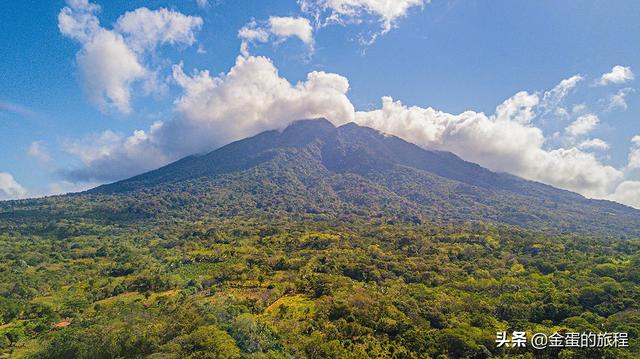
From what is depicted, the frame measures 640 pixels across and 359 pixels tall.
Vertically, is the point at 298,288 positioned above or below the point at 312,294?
above

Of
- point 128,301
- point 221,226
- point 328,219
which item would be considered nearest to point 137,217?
point 221,226

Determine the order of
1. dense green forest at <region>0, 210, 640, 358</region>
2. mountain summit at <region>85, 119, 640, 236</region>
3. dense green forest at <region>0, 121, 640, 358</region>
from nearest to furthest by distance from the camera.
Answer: dense green forest at <region>0, 210, 640, 358</region>, dense green forest at <region>0, 121, 640, 358</region>, mountain summit at <region>85, 119, 640, 236</region>

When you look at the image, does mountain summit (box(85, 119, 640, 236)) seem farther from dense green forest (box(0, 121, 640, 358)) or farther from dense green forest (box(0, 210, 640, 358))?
dense green forest (box(0, 210, 640, 358))

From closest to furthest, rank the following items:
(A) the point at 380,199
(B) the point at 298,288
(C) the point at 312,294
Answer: (C) the point at 312,294, (B) the point at 298,288, (A) the point at 380,199

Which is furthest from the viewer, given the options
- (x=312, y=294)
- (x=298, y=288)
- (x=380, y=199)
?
(x=380, y=199)

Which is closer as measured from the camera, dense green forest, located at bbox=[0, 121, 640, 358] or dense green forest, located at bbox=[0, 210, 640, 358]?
dense green forest, located at bbox=[0, 210, 640, 358]

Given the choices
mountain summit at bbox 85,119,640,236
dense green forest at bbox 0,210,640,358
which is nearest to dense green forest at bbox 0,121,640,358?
dense green forest at bbox 0,210,640,358

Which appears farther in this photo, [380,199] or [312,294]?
[380,199]

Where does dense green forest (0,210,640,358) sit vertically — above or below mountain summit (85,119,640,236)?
below

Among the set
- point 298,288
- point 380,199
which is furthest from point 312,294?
point 380,199

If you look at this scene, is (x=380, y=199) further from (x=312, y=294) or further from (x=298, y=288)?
(x=312, y=294)

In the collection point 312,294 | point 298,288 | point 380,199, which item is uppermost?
point 380,199

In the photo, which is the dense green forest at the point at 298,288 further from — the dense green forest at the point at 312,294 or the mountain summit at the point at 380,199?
the mountain summit at the point at 380,199
